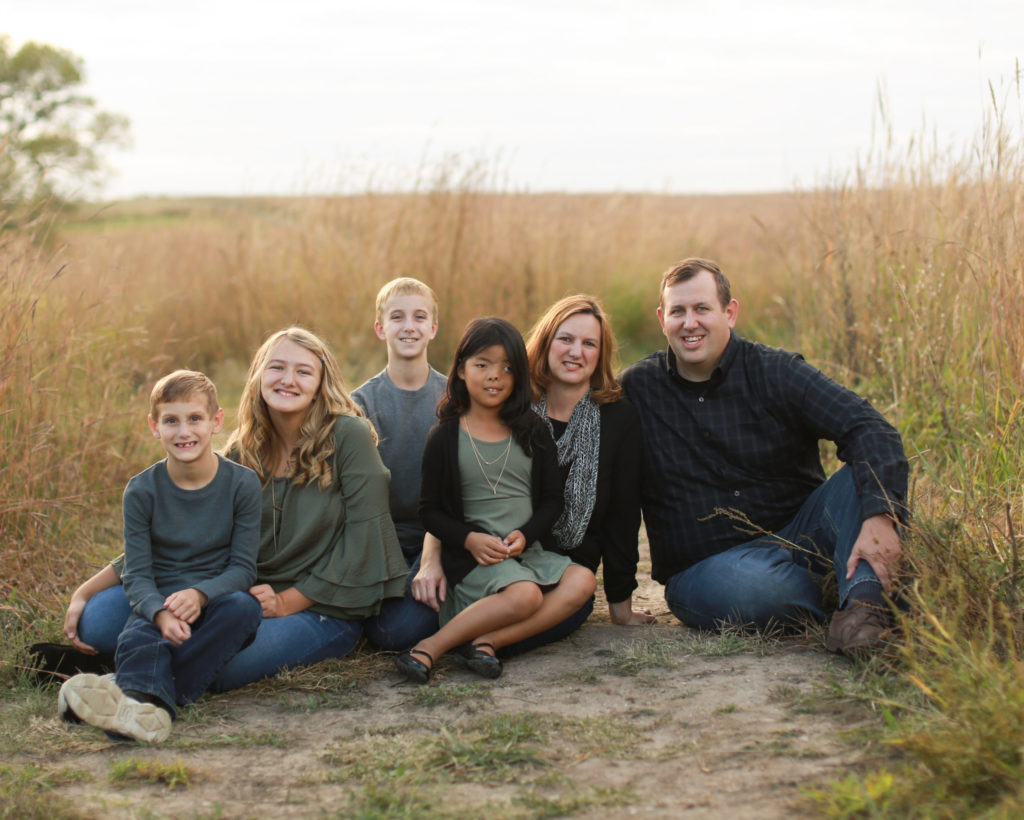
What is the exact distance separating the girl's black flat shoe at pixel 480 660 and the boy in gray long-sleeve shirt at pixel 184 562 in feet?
2.13

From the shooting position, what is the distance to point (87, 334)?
4.91 m

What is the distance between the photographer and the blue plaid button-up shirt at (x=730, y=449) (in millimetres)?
3498

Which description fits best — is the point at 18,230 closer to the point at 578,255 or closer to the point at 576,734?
the point at 576,734

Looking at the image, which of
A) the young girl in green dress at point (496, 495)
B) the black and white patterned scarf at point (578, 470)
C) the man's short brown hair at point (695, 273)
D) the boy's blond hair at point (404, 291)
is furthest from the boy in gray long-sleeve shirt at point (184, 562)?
the man's short brown hair at point (695, 273)

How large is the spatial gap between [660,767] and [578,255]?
698cm

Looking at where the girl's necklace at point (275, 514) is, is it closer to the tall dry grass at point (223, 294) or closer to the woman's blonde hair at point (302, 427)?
the woman's blonde hair at point (302, 427)

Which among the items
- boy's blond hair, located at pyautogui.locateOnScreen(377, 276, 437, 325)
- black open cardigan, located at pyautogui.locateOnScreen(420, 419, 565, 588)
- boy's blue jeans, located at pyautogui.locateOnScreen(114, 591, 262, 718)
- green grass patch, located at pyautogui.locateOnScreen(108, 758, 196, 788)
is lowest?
green grass patch, located at pyautogui.locateOnScreen(108, 758, 196, 788)

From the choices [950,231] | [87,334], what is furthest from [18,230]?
[950,231]

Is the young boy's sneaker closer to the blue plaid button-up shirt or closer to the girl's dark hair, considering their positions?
the girl's dark hair

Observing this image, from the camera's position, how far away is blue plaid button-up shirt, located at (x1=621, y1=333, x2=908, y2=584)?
3498mm

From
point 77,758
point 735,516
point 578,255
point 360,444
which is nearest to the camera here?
point 77,758

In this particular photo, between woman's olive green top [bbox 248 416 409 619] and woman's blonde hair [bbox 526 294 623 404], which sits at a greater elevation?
woman's blonde hair [bbox 526 294 623 404]

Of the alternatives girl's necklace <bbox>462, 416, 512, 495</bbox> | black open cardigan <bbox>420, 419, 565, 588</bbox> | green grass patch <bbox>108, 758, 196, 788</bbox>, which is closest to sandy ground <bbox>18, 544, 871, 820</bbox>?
green grass patch <bbox>108, 758, 196, 788</bbox>

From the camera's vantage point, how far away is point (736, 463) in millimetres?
3553
